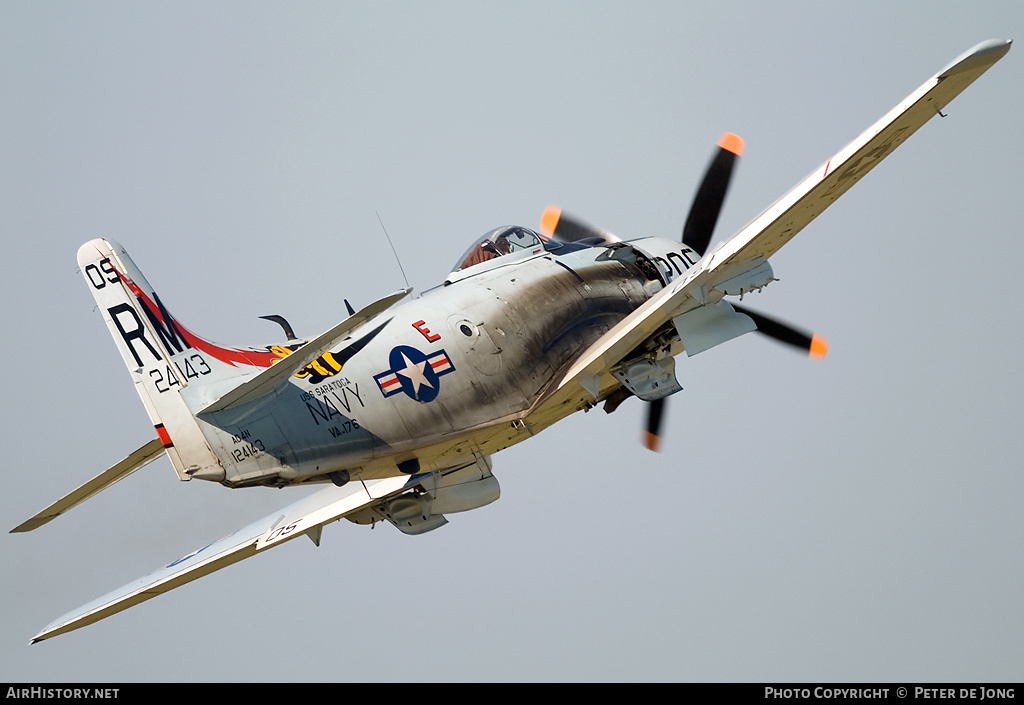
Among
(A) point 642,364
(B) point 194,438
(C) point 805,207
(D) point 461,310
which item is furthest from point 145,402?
(C) point 805,207

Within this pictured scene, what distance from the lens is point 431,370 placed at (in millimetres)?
19422

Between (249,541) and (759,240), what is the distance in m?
8.97

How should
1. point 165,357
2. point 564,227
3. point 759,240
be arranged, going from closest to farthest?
Result: point 165,357 < point 759,240 < point 564,227

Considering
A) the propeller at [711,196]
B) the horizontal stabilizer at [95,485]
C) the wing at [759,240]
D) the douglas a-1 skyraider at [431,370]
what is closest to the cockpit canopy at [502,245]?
the douglas a-1 skyraider at [431,370]

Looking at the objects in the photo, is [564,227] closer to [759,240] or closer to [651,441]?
[651,441]

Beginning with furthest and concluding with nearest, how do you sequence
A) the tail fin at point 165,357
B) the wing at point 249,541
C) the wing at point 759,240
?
the wing at point 249,541
the wing at point 759,240
the tail fin at point 165,357

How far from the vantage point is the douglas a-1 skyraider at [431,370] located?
60.4ft

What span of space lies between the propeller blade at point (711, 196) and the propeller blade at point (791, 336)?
1.49 meters

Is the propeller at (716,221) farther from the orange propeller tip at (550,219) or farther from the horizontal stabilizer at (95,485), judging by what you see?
the horizontal stabilizer at (95,485)

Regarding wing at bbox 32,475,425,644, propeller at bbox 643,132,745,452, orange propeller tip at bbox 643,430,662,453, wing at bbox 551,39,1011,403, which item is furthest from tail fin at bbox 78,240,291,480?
propeller at bbox 643,132,745,452

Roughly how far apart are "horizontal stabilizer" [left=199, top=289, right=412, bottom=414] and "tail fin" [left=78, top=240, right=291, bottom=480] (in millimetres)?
383

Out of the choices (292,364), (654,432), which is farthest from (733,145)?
(292,364)
